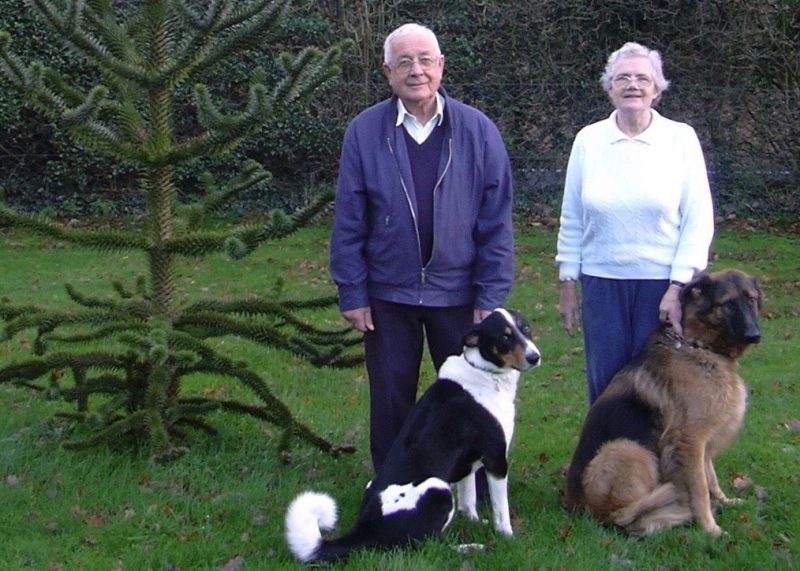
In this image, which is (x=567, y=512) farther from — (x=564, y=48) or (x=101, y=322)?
(x=564, y=48)

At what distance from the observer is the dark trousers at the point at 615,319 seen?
233 inches

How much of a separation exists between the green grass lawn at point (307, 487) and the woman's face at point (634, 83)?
2229mm

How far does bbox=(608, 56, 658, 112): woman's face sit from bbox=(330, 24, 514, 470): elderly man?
2.34 feet

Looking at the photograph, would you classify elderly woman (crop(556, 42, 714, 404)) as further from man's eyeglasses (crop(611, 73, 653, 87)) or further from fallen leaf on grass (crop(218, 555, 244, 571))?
fallen leaf on grass (crop(218, 555, 244, 571))

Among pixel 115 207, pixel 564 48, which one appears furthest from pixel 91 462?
pixel 564 48

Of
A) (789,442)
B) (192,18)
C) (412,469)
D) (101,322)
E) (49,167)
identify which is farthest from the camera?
(49,167)

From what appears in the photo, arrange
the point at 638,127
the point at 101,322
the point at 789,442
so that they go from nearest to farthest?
1. the point at 638,127
2. the point at 101,322
3. the point at 789,442

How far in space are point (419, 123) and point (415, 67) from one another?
13.4 inches

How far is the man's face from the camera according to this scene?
5.57 meters

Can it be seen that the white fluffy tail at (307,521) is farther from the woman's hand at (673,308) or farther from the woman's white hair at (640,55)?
the woman's white hair at (640,55)

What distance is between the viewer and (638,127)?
19.0 feet

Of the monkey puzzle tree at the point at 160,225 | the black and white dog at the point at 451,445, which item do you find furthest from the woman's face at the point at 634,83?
the monkey puzzle tree at the point at 160,225

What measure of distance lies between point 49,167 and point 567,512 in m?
13.2

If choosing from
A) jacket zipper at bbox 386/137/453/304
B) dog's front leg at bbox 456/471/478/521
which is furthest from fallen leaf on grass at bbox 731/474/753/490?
jacket zipper at bbox 386/137/453/304
